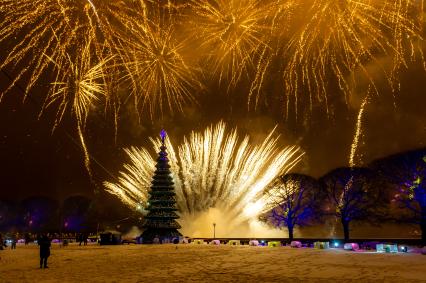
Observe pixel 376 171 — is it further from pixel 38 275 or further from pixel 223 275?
pixel 38 275

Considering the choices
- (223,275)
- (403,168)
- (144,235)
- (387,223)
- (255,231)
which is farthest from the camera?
(255,231)

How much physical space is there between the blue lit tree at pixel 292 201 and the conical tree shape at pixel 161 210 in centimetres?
1281

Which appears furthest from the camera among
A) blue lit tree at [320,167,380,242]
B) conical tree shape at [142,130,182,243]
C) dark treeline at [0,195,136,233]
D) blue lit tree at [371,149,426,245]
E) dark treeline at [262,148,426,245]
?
dark treeline at [0,195,136,233]

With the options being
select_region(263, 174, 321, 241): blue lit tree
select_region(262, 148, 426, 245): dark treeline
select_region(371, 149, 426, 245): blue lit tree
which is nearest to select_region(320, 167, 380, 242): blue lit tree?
select_region(262, 148, 426, 245): dark treeline

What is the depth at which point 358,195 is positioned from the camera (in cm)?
5125

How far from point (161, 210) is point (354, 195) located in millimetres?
24534

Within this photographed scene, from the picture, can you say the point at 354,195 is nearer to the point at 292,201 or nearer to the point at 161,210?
the point at 292,201

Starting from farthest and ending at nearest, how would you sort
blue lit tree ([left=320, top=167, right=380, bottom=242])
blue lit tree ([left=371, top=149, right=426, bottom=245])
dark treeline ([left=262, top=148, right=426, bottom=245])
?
blue lit tree ([left=320, top=167, right=380, bottom=242])
dark treeline ([left=262, top=148, right=426, bottom=245])
blue lit tree ([left=371, top=149, right=426, bottom=245])

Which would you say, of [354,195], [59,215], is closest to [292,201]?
[354,195]

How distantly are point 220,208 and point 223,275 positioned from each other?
143 ft

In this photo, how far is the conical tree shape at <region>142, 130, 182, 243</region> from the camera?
57.1 metres

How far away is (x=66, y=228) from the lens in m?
96.4

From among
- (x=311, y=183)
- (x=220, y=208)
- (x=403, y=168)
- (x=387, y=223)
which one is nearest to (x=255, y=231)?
(x=220, y=208)

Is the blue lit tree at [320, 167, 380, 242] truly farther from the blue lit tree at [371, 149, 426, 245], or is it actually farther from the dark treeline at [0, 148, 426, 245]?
the blue lit tree at [371, 149, 426, 245]
